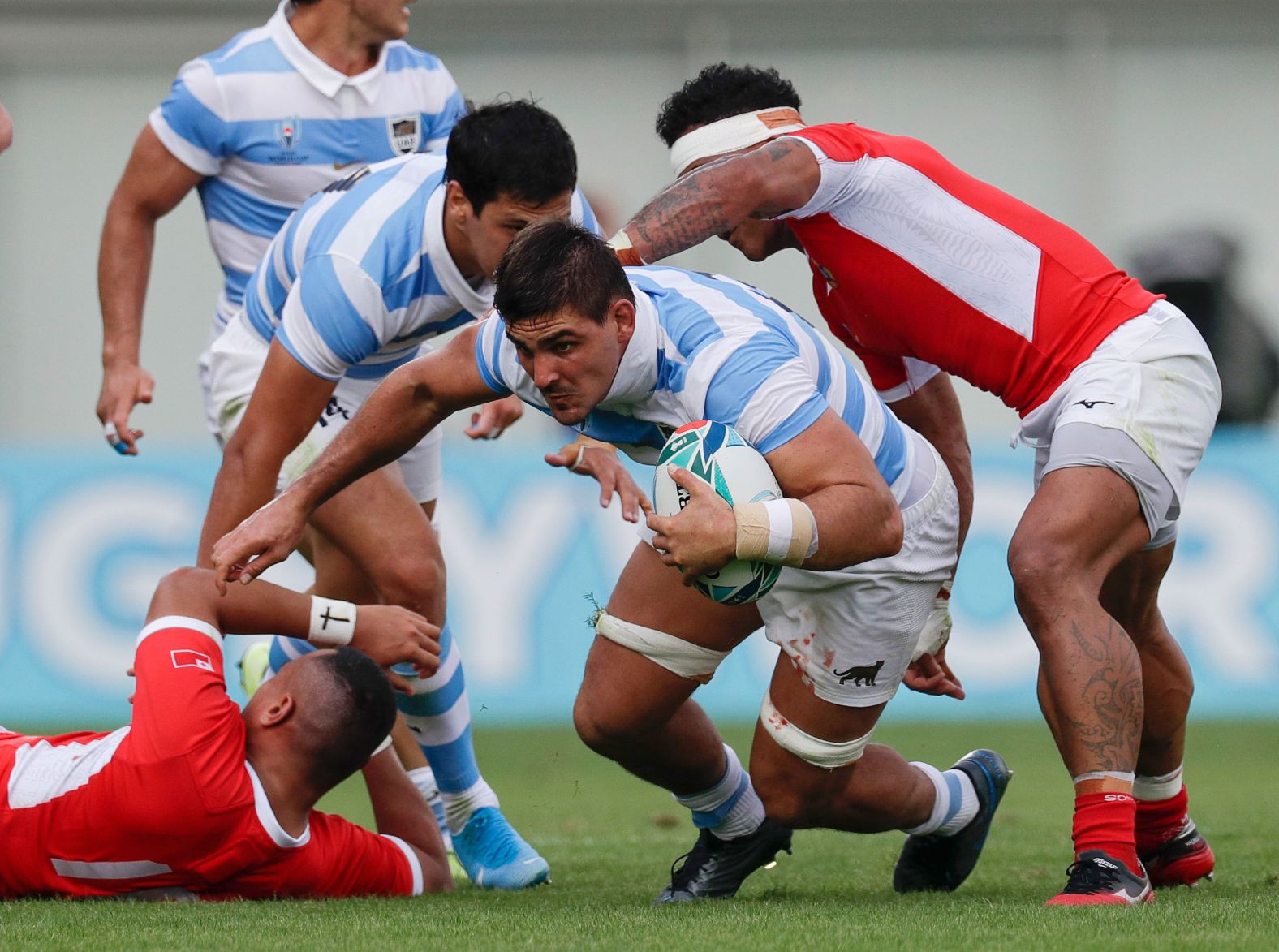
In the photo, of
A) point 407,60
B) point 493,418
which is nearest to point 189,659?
point 493,418

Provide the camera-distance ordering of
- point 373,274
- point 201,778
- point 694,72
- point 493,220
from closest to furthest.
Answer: point 201,778, point 493,220, point 373,274, point 694,72

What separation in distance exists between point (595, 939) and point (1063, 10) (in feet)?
46.8

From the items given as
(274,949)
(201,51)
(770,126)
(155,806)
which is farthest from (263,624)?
(201,51)

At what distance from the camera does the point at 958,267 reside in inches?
195

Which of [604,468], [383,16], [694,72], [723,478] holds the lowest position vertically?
[694,72]

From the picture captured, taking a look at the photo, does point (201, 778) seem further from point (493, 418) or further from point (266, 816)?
point (493, 418)

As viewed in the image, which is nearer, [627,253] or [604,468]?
[627,253]

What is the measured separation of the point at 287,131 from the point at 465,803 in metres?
2.50

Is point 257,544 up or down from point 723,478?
down

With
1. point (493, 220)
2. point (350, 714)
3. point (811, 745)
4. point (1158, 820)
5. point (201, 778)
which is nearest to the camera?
point (201, 778)

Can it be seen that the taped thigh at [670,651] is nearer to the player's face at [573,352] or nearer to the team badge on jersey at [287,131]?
the player's face at [573,352]

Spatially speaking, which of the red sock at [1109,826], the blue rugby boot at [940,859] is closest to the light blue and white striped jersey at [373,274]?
the blue rugby boot at [940,859]

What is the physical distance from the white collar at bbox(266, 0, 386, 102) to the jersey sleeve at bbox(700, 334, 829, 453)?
282 cm

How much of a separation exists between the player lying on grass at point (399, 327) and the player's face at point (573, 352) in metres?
1.18
